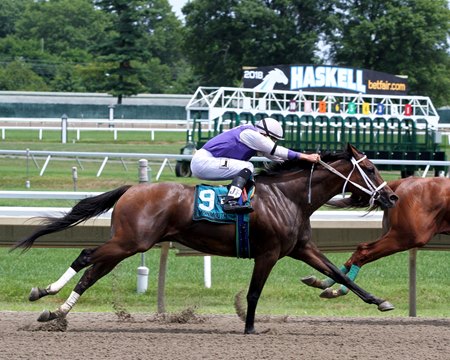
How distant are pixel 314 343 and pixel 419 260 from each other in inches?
201

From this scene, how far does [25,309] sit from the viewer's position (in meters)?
9.23

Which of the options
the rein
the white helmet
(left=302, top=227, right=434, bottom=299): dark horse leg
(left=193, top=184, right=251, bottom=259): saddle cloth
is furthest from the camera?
(left=302, top=227, right=434, bottom=299): dark horse leg

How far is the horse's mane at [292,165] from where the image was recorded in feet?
26.0

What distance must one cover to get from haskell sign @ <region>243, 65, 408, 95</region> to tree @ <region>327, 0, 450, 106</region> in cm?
2164

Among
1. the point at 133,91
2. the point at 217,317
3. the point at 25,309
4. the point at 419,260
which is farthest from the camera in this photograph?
the point at 133,91

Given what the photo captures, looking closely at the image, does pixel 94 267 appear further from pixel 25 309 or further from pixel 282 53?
pixel 282 53

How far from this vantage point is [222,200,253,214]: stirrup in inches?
294

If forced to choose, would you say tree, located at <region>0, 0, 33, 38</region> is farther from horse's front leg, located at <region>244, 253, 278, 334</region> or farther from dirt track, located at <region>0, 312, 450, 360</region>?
horse's front leg, located at <region>244, 253, 278, 334</region>

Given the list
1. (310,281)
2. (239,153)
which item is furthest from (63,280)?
(310,281)

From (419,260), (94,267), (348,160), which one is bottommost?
(419,260)

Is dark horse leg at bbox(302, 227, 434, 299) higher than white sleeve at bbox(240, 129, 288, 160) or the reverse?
the reverse

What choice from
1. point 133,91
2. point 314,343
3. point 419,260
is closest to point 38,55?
point 133,91

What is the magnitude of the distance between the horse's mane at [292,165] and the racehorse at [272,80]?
→ 1999cm

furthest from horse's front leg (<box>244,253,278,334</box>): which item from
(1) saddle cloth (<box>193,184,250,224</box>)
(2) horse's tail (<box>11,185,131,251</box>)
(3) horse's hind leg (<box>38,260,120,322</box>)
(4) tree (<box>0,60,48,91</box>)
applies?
(4) tree (<box>0,60,48,91</box>)
